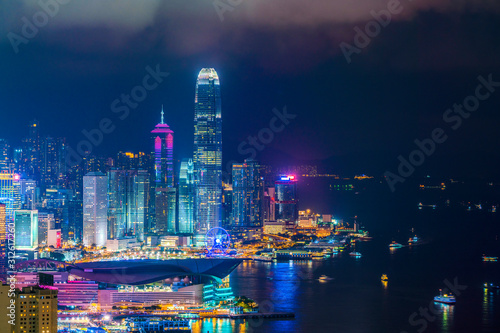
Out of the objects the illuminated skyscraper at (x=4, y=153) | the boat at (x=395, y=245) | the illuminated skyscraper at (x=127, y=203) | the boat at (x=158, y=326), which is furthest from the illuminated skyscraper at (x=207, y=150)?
the boat at (x=158, y=326)

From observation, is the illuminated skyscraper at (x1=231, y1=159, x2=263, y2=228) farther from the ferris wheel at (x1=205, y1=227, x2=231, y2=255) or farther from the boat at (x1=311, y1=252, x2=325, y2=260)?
the boat at (x1=311, y1=252, x2=325, y2=260)

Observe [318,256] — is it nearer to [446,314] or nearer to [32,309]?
[446,314]

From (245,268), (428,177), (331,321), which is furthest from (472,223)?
(331,321)

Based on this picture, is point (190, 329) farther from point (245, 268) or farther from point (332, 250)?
point (332, 250)

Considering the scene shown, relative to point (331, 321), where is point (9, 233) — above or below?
above

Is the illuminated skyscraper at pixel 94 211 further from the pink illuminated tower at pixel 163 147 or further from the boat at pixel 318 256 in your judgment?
the boat at pixel 318 256

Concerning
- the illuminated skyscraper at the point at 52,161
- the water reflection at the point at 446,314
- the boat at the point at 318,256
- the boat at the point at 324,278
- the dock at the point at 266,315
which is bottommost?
the water reflection at the point at 446,314
